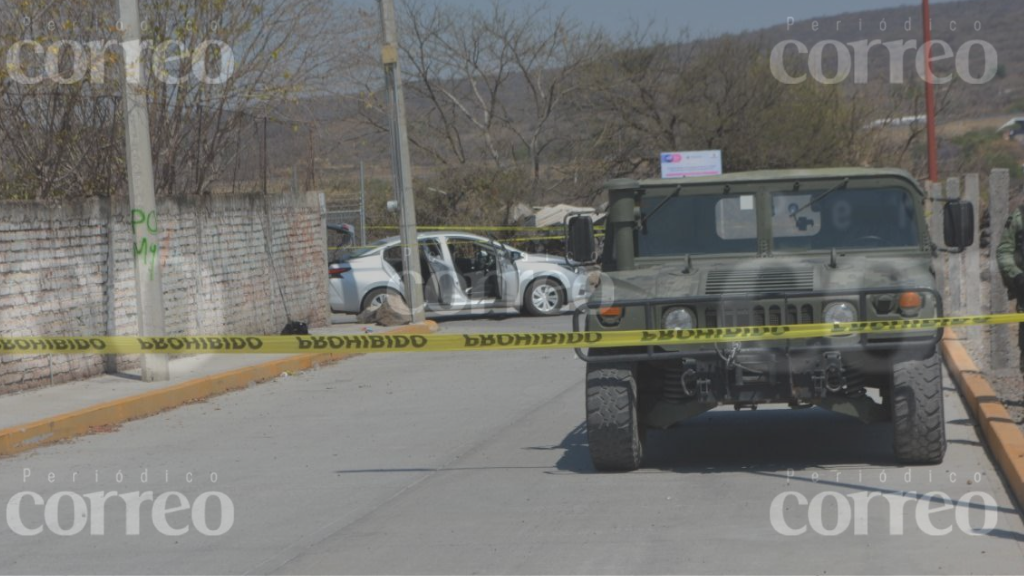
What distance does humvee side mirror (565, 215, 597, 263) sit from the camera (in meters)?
9.33

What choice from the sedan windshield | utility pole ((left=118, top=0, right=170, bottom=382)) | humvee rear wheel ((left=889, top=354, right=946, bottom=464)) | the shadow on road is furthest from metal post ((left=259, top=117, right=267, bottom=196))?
humvee rear wheel ((left=889, top=354, right=946, bottom=464))

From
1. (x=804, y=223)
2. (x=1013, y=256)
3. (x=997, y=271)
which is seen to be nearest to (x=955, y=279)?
(x=997, y=271)

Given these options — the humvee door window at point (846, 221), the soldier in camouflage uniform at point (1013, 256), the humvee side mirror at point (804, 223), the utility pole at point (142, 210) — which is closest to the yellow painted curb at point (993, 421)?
the soldier in camouflage uniform at point (1013, 256)

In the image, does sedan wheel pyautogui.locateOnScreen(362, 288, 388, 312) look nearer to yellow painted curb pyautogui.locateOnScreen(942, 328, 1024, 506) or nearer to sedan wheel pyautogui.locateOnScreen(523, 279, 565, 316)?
sedan wheel pyautogui.locateOnScreen(523, 279, 565, 316)

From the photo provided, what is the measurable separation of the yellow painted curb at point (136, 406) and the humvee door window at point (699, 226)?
5.39 metres

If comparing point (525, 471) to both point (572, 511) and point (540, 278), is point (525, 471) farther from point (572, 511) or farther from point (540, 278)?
point (540, 278)

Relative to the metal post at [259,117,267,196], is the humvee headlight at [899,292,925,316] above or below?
below

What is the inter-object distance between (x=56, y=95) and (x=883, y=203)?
9.58m

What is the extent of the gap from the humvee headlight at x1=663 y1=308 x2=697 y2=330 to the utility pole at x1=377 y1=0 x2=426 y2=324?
12.5m

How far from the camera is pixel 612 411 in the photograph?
820 cm

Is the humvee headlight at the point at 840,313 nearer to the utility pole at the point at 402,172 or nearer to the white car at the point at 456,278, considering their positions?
the utility pole at the point at 402,172

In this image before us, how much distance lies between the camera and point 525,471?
8906mm

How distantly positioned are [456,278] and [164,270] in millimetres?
6829

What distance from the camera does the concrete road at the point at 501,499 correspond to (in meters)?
6.46
